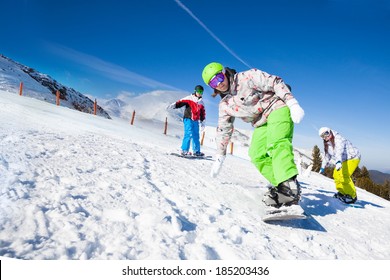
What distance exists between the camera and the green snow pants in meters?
3.12

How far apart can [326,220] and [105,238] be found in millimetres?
2906

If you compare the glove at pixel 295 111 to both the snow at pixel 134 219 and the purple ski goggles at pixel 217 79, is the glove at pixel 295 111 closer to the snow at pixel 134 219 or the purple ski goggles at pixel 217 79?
the purple ski goggles at pixel 217 79

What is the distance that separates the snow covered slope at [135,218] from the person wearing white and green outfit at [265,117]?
399 mm

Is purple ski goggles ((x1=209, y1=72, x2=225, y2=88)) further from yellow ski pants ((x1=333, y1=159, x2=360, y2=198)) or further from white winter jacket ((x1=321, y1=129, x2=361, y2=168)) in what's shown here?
yellow ski pants ((x1=333, y1=159, x2=360, y2=198))

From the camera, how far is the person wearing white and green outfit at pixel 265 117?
3.13 meters

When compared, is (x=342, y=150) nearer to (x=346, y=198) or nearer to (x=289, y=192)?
(x=346, y=198)

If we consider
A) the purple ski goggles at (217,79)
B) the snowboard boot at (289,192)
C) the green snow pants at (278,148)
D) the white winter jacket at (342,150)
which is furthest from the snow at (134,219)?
the white winter jacket at (342,150)

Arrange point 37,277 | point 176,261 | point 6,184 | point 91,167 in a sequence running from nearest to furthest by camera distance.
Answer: point 37,277, point 176,261, point 6,184, point 91,167

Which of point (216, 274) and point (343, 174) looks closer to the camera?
point (216, 274)

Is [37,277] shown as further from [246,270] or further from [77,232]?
[246,270]

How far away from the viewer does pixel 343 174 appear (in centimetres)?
596

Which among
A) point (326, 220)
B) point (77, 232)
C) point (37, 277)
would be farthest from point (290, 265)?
point (326, 220)

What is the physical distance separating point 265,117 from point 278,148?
2.10ft

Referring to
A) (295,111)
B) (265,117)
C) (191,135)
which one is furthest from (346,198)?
(191,135)
